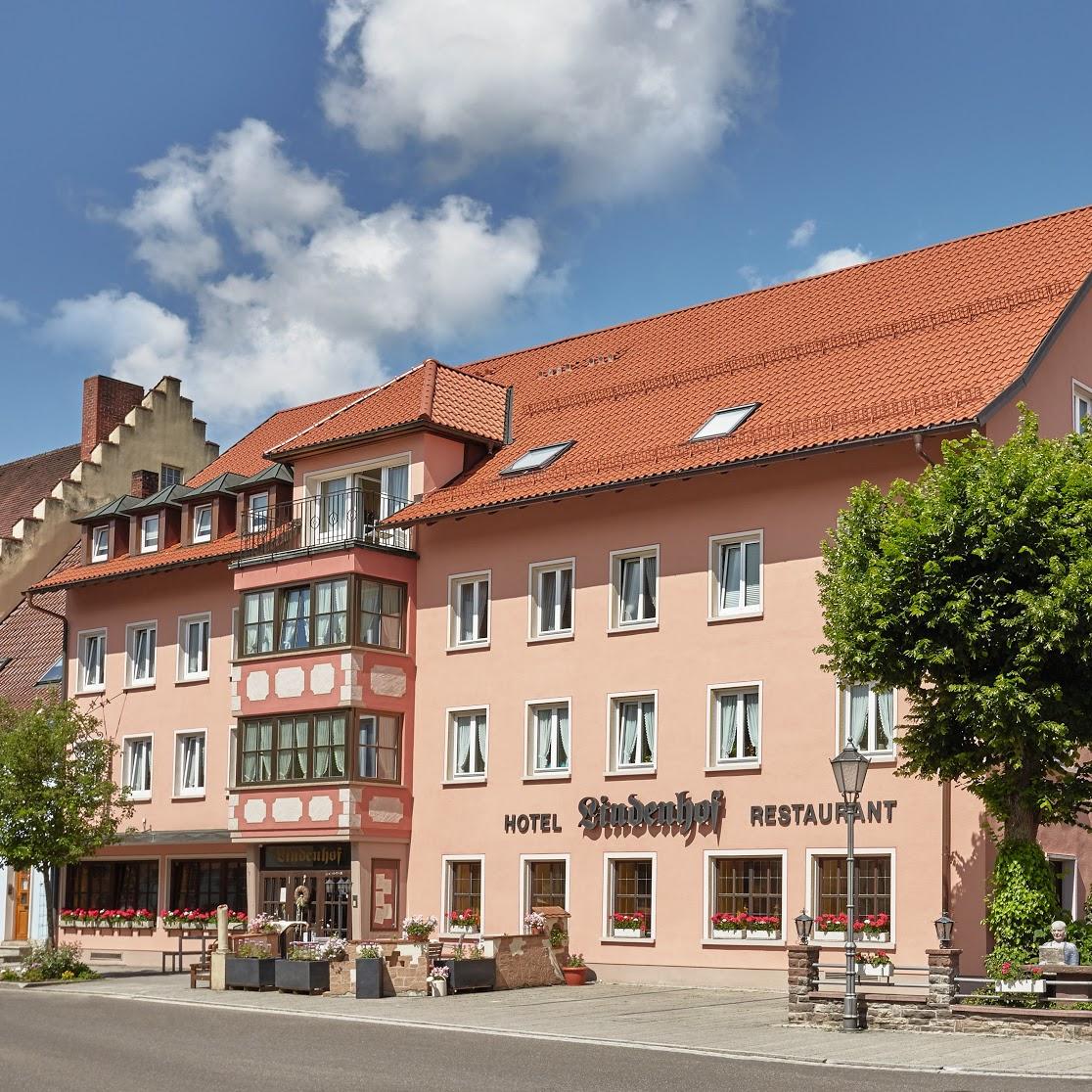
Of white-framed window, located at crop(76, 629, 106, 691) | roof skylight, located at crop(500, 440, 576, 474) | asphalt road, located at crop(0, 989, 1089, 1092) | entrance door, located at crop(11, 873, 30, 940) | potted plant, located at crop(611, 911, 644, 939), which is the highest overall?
roof skylight, located at crop(500, 440, 576, 474)

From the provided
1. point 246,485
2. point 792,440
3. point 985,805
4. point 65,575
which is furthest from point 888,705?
point 65,575

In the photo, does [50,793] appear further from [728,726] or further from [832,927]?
[832,927]

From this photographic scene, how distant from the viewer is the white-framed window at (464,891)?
36219mm

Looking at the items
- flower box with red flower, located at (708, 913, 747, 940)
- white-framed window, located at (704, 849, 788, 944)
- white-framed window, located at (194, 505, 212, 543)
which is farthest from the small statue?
white-framed window, located at (194, 505, 212, 543)

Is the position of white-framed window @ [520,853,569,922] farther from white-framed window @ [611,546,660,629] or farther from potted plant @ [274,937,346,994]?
white-framed window @ [611,546,660,629]

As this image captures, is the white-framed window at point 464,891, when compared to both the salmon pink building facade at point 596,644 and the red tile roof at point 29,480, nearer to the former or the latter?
the salmon pink building facade at point 596,644

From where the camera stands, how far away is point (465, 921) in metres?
36.4

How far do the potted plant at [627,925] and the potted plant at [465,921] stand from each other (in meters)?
3.58

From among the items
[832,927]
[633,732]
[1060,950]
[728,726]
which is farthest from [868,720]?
[1060,950]

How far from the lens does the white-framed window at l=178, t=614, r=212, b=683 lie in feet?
143

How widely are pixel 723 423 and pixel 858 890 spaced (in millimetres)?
9420

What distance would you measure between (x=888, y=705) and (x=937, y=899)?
3.45 m

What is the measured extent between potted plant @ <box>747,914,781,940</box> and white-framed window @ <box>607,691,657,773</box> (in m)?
3.67

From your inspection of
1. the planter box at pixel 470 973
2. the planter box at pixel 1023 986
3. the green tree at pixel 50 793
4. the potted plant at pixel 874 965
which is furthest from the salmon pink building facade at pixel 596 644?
the planter box at pixel 1023 986
